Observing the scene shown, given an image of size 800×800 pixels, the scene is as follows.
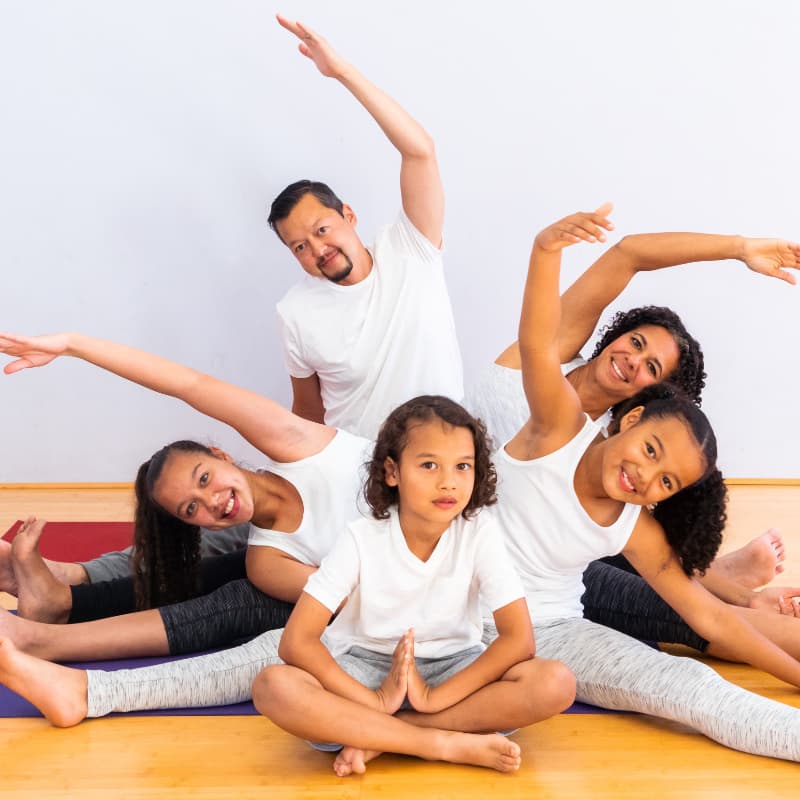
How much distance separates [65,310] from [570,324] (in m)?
1.91

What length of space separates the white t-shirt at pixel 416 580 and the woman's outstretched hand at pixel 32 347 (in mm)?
703

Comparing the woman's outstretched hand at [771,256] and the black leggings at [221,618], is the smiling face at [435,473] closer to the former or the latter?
the black leggings at [221,618]

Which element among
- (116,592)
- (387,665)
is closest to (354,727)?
(387,665)

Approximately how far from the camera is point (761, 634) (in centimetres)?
243

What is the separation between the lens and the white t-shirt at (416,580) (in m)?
2.10

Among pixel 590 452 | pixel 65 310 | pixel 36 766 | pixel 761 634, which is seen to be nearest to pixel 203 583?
pixel 36 766

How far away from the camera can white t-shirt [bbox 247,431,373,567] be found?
2.49 meters

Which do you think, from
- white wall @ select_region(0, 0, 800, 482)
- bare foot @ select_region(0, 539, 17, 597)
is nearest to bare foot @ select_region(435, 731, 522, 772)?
bare foot @ select_region(0, 539, 17, 597)

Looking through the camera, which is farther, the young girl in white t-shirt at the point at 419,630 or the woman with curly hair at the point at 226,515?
the woman with curly hair at the point at 226,515

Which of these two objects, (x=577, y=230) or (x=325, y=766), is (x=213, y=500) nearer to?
(x=325, y=766)

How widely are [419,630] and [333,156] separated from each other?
2.05 m

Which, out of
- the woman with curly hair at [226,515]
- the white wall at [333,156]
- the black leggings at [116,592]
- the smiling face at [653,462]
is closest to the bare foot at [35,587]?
the black leggings at [116,592]

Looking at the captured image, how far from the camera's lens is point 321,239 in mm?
2939

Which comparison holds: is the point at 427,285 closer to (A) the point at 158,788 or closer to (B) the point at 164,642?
(B) the point at 164,642
